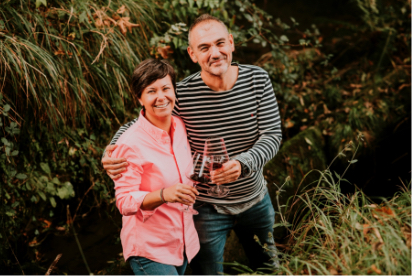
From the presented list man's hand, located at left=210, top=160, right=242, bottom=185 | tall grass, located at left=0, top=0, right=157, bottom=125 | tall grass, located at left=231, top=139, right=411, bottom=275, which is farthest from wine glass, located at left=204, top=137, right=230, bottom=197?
tall grass, located at left=0, top=0, right=157, bottom=125

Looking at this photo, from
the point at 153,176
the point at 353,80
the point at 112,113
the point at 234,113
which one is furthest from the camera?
the point at 353,80

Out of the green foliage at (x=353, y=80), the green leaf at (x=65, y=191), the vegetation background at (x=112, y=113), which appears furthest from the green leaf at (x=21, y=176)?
the green foliage at (x=353, y=80)

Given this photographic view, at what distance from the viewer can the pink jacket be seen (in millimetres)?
1740

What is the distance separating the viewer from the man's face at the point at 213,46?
6.44 ft

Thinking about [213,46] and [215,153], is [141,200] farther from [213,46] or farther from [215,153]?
[213,46]

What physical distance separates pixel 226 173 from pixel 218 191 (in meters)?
0.32

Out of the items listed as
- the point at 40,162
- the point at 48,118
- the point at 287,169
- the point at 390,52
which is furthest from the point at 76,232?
the point at 390,52

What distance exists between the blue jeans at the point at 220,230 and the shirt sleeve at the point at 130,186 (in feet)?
1.57

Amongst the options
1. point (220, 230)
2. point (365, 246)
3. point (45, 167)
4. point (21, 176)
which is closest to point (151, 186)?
point (220, 230)

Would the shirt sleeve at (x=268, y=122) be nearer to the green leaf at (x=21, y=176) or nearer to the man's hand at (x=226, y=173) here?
the man's hand at (x=226, y=173)

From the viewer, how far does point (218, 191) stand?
1.97 meters

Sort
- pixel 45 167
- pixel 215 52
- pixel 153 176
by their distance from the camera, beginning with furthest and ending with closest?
pixel 45 167 < pixel 215 52 < pixel 153 176

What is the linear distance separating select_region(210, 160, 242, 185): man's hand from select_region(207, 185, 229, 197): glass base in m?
0.25

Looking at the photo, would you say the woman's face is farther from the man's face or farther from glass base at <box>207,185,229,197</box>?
glass base at <box>207,185,229,197</box>
